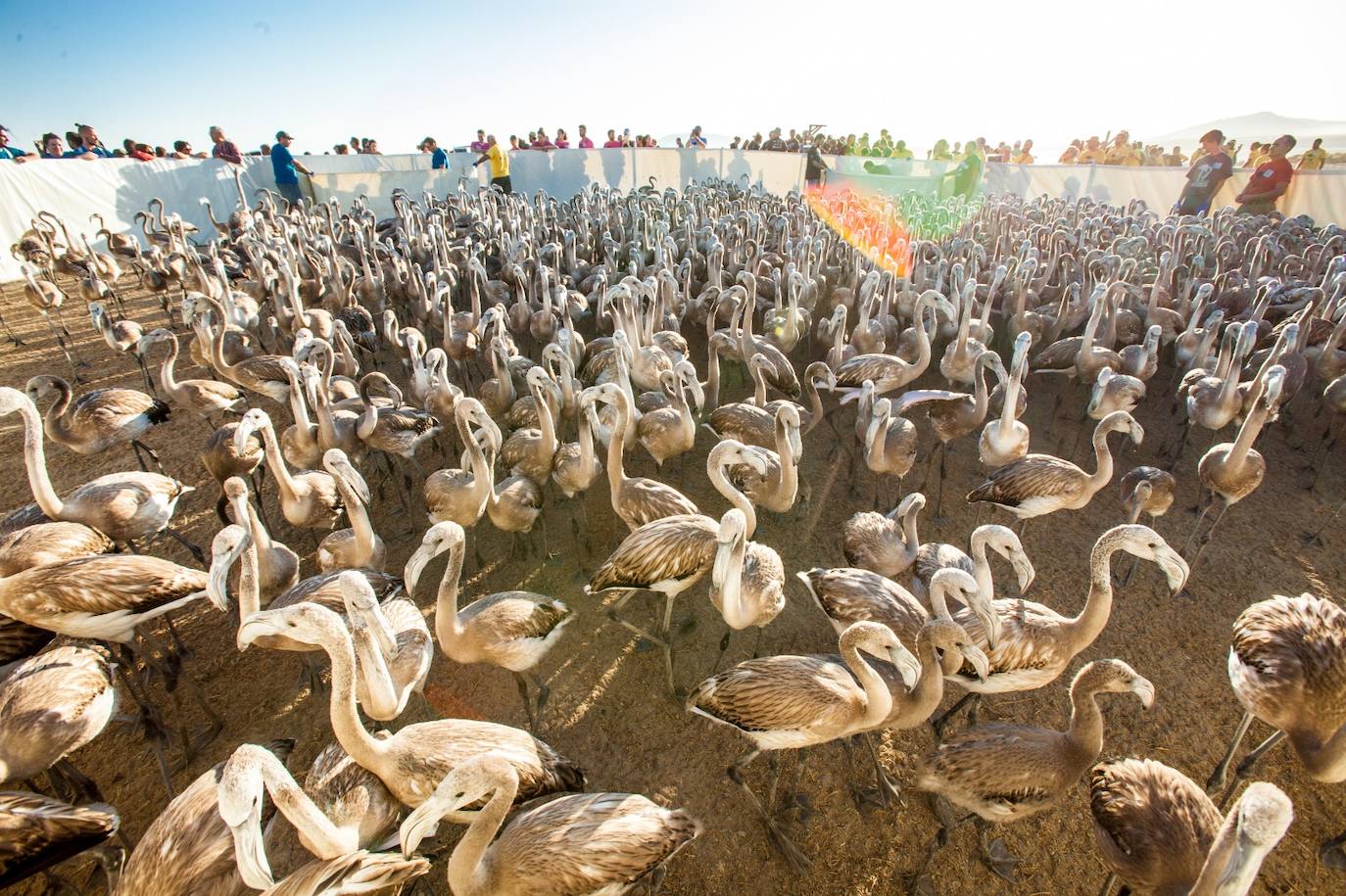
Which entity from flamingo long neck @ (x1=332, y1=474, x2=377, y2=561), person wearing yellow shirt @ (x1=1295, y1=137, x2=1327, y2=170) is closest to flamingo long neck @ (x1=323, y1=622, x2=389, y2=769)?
flamingo long neck @ (x1=332, y1=474, x2=377, y2=561)

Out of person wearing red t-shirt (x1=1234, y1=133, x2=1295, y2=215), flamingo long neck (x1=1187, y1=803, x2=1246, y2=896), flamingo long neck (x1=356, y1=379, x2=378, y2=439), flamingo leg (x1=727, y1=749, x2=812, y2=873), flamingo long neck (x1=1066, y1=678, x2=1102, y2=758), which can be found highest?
person wearing red t-shirt (x1=1234, y1=133, x2=1295, y2=215)

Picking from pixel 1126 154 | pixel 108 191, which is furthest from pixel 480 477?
pixel 1126 154

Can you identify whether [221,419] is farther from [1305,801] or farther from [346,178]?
[346,178]

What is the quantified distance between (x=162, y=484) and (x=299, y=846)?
390 cm

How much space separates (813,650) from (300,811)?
363 cm

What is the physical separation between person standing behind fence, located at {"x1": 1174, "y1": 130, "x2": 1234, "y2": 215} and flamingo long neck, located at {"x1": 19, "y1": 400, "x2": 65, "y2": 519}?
74.9 feet

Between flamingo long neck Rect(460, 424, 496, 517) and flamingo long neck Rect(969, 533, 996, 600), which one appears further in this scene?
flamingo long neck Rect(460, 424, 496, 517)

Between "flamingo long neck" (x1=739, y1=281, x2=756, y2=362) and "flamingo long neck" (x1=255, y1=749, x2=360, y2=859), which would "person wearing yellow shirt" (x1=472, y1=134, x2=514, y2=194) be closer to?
"flamingo long neck" (x1=739, y1=281, x2=756, y2=362)

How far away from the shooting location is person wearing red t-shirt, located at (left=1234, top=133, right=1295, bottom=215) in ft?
50.2

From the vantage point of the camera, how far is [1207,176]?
1593 centimetres

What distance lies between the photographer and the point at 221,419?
8000mm

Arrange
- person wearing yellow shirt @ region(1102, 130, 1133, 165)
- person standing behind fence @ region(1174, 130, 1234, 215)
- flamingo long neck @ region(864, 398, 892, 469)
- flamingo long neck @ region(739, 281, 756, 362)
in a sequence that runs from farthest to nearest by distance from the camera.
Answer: person wearing yellow shirt @ region(1102, 130, 1133, 165) < person standing behind fence @ region(1174, 130, 1234, 215) < flamingo long neck @ region(739, 281, 756, 362) < flamingo long neck @ region(864, 398, 892, 469)

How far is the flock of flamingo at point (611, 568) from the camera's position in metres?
2.84

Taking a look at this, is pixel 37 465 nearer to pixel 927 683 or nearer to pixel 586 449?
pixel 586 449
